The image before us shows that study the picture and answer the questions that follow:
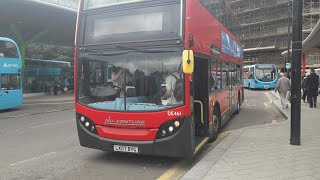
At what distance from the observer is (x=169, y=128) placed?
20.4ft

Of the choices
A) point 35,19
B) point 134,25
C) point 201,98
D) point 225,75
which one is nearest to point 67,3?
point 35,19

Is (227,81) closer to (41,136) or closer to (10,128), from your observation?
(41,136)

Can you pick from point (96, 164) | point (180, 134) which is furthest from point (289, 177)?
point (96, 164)

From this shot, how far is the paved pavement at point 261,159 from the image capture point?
5.48 m

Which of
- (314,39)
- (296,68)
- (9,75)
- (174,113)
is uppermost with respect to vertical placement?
(314,39)

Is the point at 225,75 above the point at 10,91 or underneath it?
above

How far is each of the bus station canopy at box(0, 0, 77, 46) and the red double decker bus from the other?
64.1ft

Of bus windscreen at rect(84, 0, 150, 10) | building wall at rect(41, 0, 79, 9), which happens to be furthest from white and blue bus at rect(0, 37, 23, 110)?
bus windscreen at rect(84, 0, 150, 10)

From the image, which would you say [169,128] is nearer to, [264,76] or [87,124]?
[87,124]

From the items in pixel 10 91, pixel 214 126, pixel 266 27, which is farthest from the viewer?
pixel 266 27

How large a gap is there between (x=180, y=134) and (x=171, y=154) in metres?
0.40

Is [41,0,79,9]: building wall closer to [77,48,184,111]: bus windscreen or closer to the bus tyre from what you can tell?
the bus tyre

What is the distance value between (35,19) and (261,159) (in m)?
28.2

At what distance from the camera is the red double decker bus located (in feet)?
20.4
